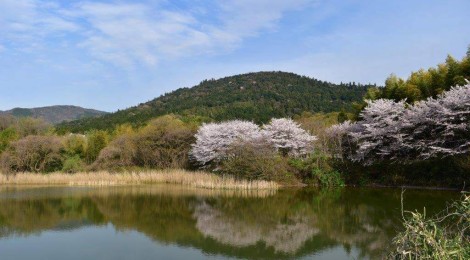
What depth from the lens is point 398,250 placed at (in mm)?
3770

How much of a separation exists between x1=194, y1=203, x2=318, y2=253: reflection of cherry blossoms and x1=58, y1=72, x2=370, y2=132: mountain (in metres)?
32.8

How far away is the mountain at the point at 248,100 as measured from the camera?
54.5 meters

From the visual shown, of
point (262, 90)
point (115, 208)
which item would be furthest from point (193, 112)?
point (115, 208)

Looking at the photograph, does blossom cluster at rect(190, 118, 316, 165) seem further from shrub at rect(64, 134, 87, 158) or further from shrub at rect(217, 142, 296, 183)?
shrub at rect(64, 134, 87, 158)

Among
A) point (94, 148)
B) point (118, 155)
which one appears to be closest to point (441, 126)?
point (118, 155)

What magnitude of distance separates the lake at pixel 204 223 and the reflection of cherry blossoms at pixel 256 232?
0.09 ft

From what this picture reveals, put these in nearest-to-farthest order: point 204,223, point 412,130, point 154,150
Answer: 1. point 204,223
2. point 412,130
3. point 154,150

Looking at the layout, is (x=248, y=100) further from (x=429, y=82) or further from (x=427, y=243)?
(x=427, y=243)

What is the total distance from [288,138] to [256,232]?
13295mm

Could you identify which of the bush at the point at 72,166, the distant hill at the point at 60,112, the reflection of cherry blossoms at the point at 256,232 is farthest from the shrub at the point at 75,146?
the distant hill at the point at 60,112

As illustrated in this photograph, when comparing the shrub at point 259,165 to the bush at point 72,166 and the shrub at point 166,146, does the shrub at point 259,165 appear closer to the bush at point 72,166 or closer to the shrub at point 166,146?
the shrub at point 166,146

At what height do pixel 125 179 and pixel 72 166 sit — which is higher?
pixel 72 166

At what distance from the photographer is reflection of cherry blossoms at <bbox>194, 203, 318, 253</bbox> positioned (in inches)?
433

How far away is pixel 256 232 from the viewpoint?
12344 mm
